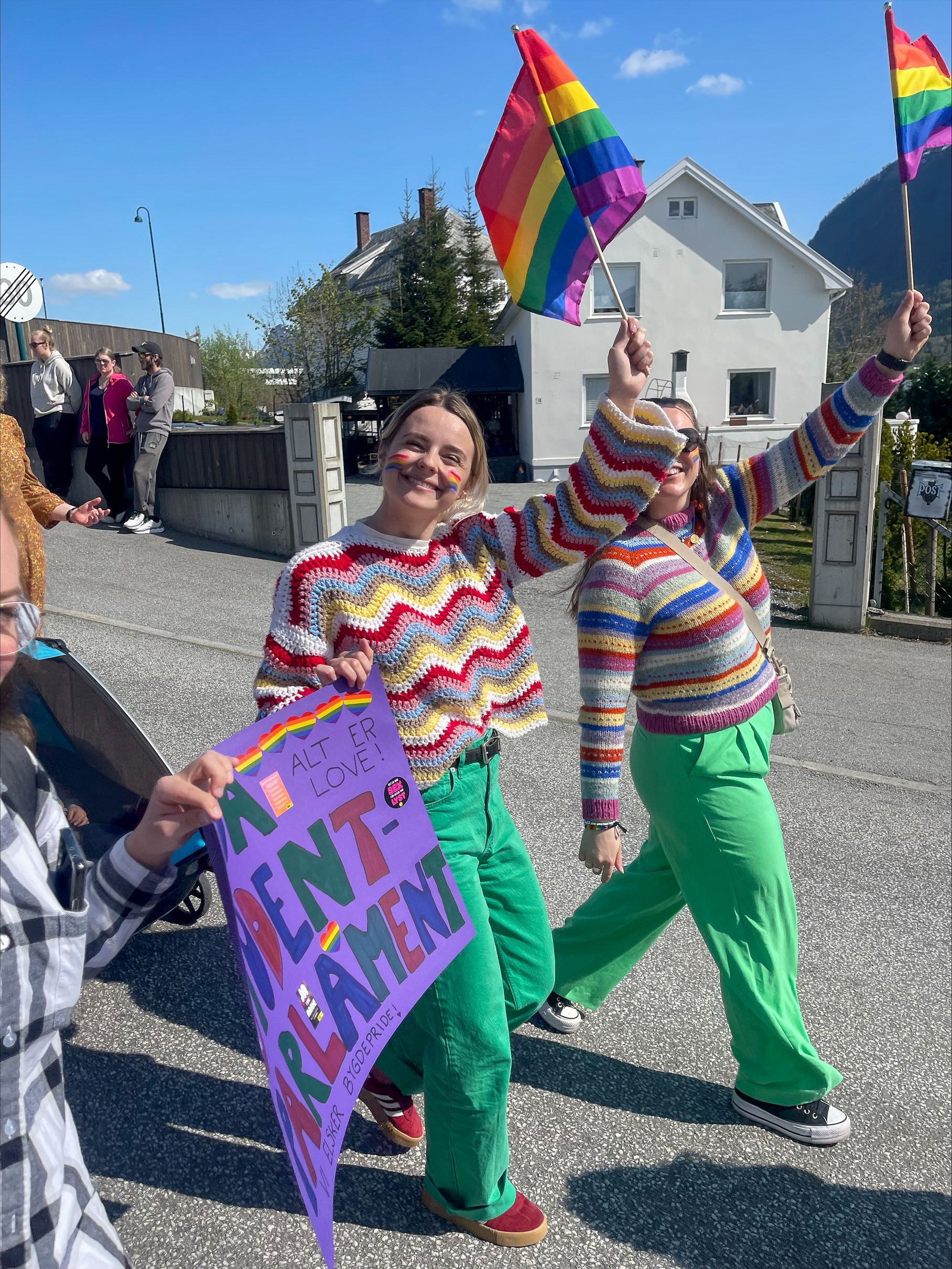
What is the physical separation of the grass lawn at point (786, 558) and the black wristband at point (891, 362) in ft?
22.6

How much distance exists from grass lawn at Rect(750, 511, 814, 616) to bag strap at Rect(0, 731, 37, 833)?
892 centimetres

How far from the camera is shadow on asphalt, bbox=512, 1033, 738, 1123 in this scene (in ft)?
9.12

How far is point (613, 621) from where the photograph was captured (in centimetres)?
257

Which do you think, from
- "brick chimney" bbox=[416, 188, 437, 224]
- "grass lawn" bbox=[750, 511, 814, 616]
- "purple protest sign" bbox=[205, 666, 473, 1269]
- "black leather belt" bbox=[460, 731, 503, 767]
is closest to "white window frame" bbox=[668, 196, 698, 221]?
"grass lawn" bbox=[750, 511, 814, 616]

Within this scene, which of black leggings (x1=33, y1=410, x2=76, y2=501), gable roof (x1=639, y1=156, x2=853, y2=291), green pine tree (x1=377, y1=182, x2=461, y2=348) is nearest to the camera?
black leggings (x1=33, y1=410, x2=76, y2=501)

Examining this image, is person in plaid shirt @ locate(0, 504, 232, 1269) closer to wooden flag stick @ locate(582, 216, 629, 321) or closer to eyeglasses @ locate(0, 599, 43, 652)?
eyeglasses @ locate(0, 599, 43, 652)

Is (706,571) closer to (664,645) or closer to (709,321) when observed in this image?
(664,645)

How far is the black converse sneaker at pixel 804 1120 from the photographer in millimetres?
2652

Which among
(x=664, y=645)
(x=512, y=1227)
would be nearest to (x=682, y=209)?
(x=664, y=645)

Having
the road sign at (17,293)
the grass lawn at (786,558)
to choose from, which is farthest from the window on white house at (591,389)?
the road sign at (17,293)

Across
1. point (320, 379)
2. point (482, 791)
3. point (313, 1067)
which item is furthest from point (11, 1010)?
point (320, 379)

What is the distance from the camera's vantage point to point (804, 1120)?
2.67m

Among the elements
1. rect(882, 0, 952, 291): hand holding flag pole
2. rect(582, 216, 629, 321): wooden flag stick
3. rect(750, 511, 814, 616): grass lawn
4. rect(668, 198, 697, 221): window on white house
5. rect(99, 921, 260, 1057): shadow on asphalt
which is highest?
rect(668, 198, 697, 221): window on white house

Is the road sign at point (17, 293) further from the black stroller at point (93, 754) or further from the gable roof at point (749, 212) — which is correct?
the gable roof at point (749, 212)
